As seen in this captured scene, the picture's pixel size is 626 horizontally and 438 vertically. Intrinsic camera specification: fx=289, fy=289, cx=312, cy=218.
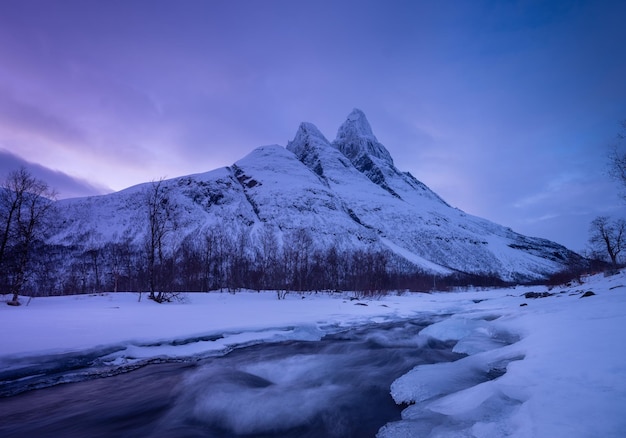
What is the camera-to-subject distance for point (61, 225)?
151000mm

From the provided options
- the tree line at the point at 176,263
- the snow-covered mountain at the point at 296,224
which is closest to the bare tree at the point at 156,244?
the tree line at the point at 176,263

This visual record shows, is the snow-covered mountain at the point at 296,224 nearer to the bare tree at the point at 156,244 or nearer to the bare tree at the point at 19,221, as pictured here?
the bare tree at the point at 156,244

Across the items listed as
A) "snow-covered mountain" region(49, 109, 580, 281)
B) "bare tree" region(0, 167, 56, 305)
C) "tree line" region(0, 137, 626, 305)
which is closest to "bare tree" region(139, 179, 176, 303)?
"tree line" region(0, 137, 626, 305)

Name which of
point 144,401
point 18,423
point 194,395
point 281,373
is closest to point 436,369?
point 281,373

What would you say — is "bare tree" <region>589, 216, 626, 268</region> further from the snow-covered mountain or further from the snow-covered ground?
the snow-covered mountain

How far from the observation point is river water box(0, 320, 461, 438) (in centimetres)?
528

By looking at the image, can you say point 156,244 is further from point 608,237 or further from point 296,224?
point 296,224

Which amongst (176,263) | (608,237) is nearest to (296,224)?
(176,263)

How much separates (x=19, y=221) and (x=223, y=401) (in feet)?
92.4

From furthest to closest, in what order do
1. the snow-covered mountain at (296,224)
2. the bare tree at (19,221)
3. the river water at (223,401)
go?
the snow-covered mountain at (296,224) → the bare tree at (19,221) → the river water at (223,401)

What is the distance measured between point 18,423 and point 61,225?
192528mm

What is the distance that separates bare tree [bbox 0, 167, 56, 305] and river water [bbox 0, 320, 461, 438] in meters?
23.1

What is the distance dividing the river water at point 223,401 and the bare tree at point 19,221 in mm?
23059

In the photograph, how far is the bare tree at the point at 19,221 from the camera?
2305 centimetres
